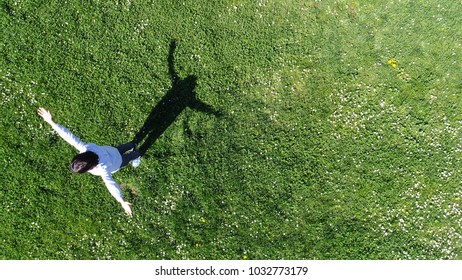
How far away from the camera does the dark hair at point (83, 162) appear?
23.8 ft

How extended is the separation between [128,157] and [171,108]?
6.56 ft

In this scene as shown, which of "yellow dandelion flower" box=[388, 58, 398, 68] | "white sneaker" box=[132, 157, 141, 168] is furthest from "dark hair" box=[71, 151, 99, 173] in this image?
"yellow dandelion flower" box=[388, 58, 398, 68]

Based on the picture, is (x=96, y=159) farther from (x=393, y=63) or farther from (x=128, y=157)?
(x=393, y=63)

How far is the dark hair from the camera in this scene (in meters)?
7.25

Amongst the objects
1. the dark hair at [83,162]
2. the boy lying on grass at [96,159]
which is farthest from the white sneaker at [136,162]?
the dark hair at [83,162]

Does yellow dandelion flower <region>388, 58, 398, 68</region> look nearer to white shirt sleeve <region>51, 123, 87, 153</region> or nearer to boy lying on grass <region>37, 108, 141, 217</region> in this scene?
boy lying on grass <region>37, 108, 141, 217</region>

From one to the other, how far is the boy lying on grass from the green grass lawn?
6.88 feet

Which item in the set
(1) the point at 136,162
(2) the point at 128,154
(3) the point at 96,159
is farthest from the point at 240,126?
(3) the point at 96,159

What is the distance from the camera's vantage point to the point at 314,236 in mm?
10664

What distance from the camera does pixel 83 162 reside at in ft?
23.8

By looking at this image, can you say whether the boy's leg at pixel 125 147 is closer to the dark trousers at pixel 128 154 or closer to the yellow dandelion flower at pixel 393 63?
the dark trousers at pixel 128 154

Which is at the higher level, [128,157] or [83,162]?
[128,157]
